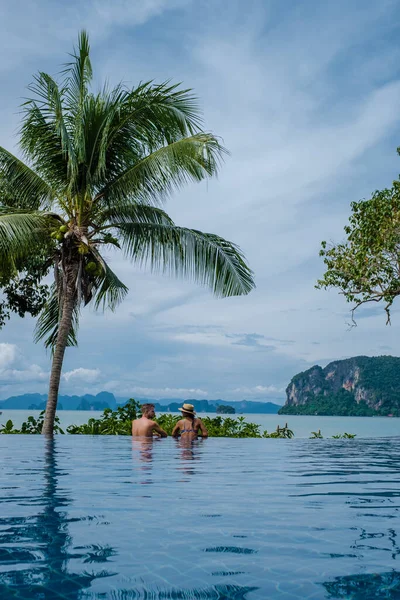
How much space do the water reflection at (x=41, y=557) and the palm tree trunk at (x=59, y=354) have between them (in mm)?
8853

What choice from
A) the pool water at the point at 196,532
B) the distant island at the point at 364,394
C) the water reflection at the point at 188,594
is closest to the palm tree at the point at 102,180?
the pool water at the point at 196,532

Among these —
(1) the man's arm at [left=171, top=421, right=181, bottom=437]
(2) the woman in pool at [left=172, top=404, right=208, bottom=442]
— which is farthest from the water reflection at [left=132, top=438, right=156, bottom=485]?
(2) the woman in pool at [left=172, top=404, right=208, bottom=442]

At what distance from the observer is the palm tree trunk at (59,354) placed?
14312 mm

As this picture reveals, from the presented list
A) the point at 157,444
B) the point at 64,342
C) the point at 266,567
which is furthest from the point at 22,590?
the point at 64,342

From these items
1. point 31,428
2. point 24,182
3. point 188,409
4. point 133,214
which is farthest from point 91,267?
point 31,428

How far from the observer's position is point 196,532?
15.2ft

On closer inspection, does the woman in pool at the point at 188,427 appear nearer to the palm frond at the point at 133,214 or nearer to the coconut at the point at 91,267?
the coconut at the point at 91,267

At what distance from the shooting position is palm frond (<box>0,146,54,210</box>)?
1477cm

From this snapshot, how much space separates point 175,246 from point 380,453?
237 inches

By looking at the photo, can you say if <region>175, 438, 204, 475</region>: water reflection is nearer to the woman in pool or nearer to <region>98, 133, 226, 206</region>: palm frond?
the woman in pool

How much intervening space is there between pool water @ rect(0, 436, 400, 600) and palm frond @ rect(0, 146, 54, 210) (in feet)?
25.2

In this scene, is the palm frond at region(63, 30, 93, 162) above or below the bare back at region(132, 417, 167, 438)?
above

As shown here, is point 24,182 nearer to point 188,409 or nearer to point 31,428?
point 31,428

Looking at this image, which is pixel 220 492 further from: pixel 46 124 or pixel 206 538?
pixel 46 124
